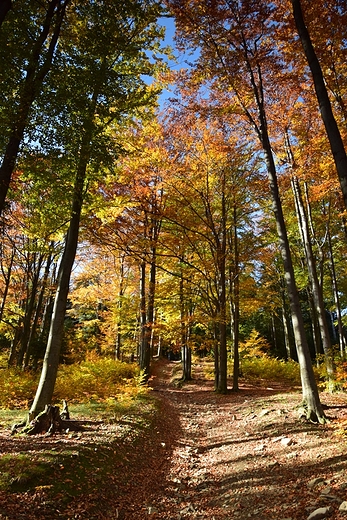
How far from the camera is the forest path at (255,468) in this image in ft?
13.0

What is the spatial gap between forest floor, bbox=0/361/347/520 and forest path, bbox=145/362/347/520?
0.05 ft

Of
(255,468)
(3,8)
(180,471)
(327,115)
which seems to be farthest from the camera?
(180,471)

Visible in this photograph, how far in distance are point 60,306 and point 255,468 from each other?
513 cm

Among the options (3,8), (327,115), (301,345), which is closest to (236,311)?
(301,345)

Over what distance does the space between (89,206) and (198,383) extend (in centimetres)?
1199

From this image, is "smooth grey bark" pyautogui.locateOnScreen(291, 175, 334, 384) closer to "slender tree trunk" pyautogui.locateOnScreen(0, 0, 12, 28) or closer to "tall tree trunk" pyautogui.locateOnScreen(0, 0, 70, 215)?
"tall tree trunk" pyautogui.locateOnScreen(0, 0, 70, 215)

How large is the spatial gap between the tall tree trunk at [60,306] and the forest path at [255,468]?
286cm

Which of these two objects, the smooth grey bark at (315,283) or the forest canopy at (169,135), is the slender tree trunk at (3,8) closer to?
the forest canopy at (169,135)

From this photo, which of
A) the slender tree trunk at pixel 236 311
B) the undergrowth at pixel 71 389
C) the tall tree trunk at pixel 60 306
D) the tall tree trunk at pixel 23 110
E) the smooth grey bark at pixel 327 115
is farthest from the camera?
the slender tree trunk at pixel 236 311

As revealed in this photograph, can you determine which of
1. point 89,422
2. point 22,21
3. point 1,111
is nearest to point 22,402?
point 89,422

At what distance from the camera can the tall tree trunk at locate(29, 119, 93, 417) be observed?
631 centimetres

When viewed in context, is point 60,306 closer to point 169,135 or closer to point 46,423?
point 46,423

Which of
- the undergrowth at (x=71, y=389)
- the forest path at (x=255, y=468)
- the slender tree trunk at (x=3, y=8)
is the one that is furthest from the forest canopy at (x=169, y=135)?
the undergrowth at (x=71, y=389)

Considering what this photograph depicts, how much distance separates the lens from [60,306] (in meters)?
7.26
